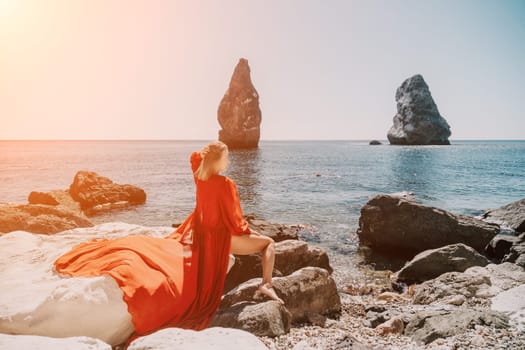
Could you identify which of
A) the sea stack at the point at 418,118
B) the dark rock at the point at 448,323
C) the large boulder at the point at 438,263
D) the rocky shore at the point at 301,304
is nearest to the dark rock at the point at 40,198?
the rocky shore at the point at 301,304

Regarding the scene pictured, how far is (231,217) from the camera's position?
5.06 m

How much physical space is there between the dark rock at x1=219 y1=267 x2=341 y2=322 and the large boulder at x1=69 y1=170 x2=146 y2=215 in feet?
53.6

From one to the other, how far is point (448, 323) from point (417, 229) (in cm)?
725

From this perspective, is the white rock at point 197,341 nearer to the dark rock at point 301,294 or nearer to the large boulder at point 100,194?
the dark rock at point 301,294

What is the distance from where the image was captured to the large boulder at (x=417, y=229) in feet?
36.9

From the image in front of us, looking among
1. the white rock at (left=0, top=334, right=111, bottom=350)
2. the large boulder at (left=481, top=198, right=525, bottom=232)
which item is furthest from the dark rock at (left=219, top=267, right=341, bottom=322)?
the large boulder at (left=481, top=198, right=525, bottom=232)

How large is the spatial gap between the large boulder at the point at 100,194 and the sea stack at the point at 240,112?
2728 inches

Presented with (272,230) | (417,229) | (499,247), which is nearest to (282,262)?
(272,230)

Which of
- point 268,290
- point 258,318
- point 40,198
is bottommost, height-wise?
point 40,198

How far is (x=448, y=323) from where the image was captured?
4.64 metres

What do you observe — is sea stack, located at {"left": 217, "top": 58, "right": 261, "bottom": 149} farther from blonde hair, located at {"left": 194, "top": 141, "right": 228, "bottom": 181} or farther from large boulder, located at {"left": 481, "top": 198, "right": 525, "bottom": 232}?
blonde hair, located at {"left": 194, "top": 141, "right": 228, "bottom": 181}

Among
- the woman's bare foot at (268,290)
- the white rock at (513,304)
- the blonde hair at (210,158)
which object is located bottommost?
the white rock at (513,304)

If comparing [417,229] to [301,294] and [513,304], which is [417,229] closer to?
[513,304]

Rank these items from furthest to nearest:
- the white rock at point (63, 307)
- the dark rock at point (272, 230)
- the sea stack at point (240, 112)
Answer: the sea stack at point (240, 112) → the dark rock at point (272, 230) → the white rock at point (63, 307)
